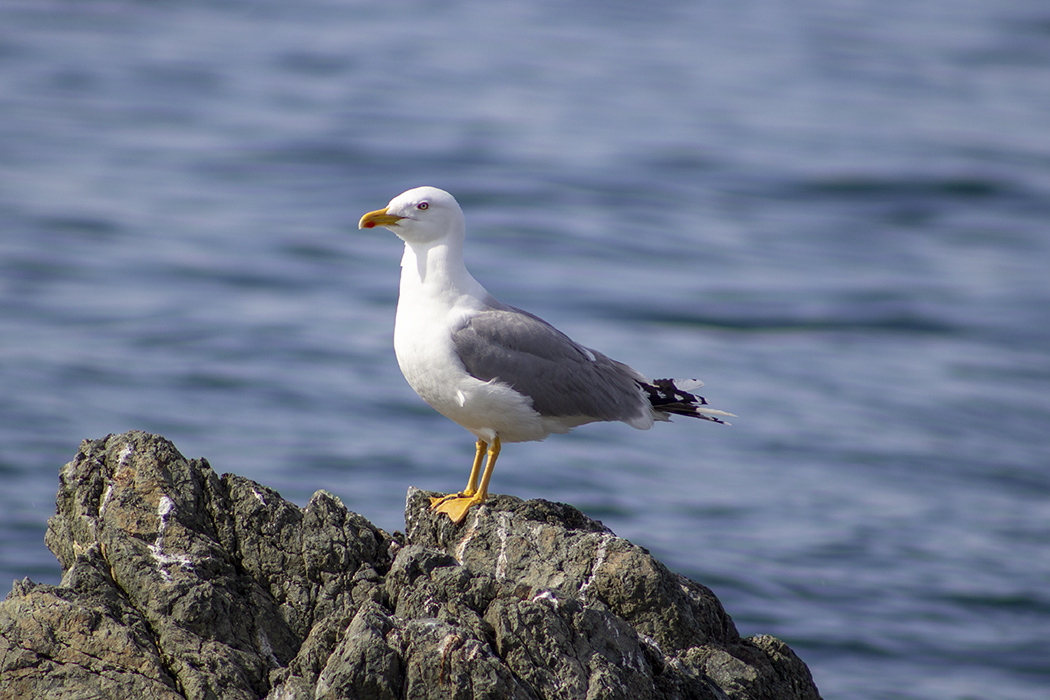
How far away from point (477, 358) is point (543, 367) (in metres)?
0.49

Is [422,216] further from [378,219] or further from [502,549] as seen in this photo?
[502,549]

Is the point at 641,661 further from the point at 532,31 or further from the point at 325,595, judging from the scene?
the point at 532,31

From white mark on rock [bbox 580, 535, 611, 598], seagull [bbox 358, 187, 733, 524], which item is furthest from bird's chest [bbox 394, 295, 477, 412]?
white mark on rock [bbox 580, 535, 611, 598]

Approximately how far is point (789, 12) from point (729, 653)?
5617cm

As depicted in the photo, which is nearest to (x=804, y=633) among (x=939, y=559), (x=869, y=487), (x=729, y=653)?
(x=939, y=559)

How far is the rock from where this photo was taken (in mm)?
5551

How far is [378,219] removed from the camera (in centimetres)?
759

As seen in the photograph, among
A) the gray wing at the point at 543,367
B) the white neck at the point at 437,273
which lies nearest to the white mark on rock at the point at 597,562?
the gray wing at the point at 543,367

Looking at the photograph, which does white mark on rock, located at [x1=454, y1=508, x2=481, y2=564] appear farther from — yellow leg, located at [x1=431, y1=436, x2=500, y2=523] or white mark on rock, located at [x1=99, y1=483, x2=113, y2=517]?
white mark on rock, located at [x1=99, y1=483, x2=113, y2=517]

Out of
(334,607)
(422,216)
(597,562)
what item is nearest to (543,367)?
(422,216)

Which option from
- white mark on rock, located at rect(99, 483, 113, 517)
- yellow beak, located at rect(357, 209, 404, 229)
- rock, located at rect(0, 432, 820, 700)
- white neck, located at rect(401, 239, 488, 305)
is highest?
yellow beak, located at rect(357, 209, 404, 229)

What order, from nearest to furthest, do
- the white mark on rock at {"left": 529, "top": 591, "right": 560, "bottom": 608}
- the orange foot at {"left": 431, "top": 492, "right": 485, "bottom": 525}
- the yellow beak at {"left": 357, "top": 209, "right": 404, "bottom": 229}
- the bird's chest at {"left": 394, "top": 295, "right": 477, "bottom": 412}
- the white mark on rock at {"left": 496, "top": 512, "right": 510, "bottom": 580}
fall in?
the white mark on rock at {"left": 529, "top": 591, "right": 560, "bottom": 608}
the white mark on rock at {"left": 496, "top": 512, "right": 510, "bottom": 580}
the orange foot at {"left": 431, "top": 492, "right": 485, "bottom": 525}
the bird's chest at {"left": 394, "top": 295, "right": 477, "bottom": 412}
the yellow beak at {"left": 357, "top": 209, "right": 404, "bottom": 229}

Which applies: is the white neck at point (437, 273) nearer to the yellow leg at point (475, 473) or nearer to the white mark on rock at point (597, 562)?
the yellow leg at point (475, 473)

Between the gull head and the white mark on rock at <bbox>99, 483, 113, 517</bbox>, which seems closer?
the white mark on rock at <bbox>99, 483, 113, 517</bbox>
